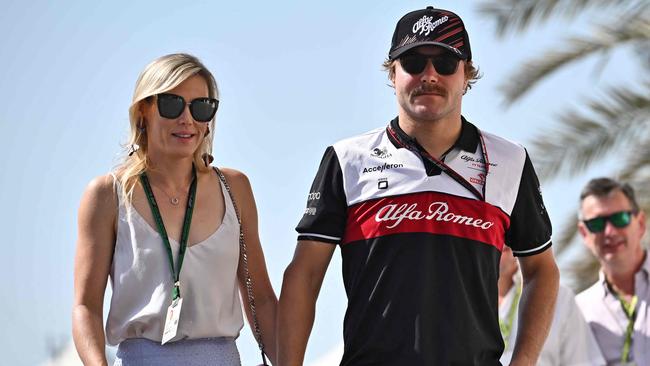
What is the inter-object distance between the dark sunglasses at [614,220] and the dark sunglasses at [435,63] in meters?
3.73

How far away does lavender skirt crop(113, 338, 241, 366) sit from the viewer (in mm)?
5383

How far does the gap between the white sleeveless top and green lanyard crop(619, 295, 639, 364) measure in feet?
12.8

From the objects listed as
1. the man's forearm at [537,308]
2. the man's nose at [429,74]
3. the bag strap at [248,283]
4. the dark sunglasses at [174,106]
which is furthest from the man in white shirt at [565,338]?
the dark sunglasses at [174,106]

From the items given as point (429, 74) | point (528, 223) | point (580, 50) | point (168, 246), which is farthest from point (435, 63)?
point (580, 50)

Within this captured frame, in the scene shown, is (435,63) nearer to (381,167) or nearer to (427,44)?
(427,44)

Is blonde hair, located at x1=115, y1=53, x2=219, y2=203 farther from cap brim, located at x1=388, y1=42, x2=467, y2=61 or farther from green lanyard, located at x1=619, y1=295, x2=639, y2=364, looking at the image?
green lanyard, located at x1=619, y1=295, x2=639, y2=364

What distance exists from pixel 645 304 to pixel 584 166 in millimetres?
5277

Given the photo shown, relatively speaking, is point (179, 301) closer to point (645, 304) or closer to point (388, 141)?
point (388, 141)

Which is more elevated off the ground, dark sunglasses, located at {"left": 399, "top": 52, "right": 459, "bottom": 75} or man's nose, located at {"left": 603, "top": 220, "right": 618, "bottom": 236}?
dark sunglasses, located at {"left": 399, "top": 52, "right": 459, "bottom": 75}

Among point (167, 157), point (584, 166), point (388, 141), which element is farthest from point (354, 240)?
point (584, 166)

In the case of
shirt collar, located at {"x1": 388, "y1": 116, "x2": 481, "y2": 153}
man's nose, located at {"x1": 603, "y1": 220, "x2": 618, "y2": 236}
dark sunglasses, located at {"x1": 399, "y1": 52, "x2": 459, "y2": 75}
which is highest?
dark sunglasses, located at {"x1": 399, "y1": 52, "x2": 459, "y2": 75}

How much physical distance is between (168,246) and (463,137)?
1.32m

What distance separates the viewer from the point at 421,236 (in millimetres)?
5184

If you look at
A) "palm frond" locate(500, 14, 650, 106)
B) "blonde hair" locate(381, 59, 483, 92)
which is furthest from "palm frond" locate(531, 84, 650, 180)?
"blonde hair" locate(381, 59, 483, 92)
